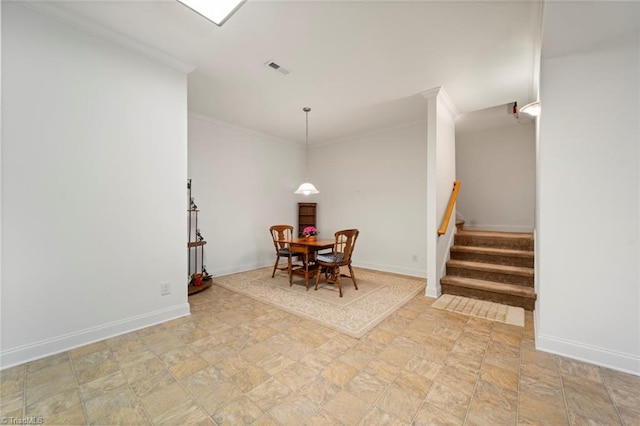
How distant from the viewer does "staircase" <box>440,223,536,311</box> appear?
10.3 ft

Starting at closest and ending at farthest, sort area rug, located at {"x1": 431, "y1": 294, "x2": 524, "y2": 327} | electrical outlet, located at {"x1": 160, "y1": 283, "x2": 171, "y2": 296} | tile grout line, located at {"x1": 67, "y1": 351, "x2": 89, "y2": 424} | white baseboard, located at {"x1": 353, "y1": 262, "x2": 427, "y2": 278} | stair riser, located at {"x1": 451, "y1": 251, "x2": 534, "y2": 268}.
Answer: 1. tile grout line, located at {"x1": 67, "y1": 351, "x2": 89, "y2": 424}
2. electrical outlet, located at {"x1": 160, "y1": 283, "x2": 171, "y2": 296}
3. area rug, located at {"x1": 431, "y1": 294, "x2": 524, "y2": 327}
4. stair riser, located at {"x1": 451, "y1": 251, "x2": 534, "y2": 268}
5. white baseboard, located at {"x1": 353, "y1": 262, "x2": 427, "y2": 278}

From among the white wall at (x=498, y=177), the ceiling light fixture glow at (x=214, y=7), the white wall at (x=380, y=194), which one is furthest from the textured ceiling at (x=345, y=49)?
the white wall at (x=498, y=177)

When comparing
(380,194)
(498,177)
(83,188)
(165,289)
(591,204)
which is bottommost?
(165,289)

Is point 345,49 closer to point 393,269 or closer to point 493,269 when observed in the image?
point 493,269

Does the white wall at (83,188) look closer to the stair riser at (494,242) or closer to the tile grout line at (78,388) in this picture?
the tile grout line at (78,388)

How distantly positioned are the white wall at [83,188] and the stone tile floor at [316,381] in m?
0.32

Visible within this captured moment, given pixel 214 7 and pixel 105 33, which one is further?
pixel 105 33

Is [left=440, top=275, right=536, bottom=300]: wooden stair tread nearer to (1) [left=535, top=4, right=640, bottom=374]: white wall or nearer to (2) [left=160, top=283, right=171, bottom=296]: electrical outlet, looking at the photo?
(1) [left=535, top=4, right=640, bottom=374]: white wall

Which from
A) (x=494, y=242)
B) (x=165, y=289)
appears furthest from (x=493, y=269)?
(x=165, y=289)

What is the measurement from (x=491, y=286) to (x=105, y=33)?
16.3 feet

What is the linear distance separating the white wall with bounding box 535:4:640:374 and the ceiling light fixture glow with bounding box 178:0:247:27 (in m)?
2.15

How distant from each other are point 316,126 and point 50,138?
371 centimetres

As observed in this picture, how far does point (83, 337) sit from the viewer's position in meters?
2.14

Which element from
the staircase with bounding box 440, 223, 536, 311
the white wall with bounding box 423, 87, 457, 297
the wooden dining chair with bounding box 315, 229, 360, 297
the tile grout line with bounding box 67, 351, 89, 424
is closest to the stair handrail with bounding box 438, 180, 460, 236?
the white wall with bounding box 423, 87, 457, 297
